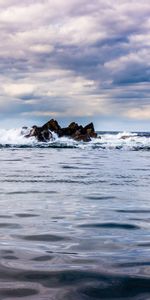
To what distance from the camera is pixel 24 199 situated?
7.29 m

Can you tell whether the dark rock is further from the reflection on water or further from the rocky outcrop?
the reflection on water

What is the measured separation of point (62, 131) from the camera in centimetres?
4153

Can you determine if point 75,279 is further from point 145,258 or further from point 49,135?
point 49,135

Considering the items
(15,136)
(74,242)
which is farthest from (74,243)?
(15,136)

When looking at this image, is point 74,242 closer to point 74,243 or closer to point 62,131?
point 74,243

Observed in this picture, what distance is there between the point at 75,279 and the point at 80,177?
781 centimetres

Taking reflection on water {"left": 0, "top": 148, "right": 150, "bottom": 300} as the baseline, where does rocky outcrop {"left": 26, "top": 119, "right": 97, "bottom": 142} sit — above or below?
above

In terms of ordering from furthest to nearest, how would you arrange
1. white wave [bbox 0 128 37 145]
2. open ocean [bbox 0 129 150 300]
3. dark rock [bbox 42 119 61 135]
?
dark rock [bbox 42 119 61 135] → white wave [bbox 0 128 37 145] → open ocean [bbox 0 129 150 300]

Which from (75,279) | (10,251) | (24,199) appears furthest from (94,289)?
(24,199)

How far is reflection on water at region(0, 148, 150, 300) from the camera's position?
2.96 metres

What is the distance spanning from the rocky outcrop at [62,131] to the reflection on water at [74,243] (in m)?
31.0

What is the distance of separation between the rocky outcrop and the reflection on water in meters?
31.0

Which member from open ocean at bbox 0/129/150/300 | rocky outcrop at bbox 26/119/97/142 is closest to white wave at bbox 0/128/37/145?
rocky outcrop at bbox 26/119/97/142

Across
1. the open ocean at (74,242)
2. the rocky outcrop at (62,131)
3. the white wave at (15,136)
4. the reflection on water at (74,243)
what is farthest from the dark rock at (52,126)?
the reflection on water at (74,243)
